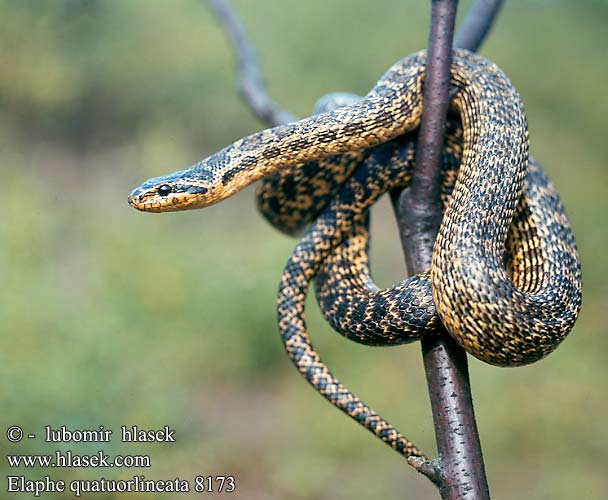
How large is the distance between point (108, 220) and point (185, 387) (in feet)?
7.45

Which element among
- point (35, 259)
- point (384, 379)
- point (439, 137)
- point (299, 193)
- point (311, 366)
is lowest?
point (311, 366)

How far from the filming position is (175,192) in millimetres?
1960

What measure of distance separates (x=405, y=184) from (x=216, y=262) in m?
4.56

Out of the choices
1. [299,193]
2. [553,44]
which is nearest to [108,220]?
[299,193]

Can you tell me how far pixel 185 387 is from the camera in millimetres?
5086

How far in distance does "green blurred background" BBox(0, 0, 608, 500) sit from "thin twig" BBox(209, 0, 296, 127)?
216 centimetres

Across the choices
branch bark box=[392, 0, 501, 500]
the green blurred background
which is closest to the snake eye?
branch bark box=[392, 0, 501, 500]

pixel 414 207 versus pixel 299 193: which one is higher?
pixel 299 193

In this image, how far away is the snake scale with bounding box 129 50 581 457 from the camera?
1524 mm

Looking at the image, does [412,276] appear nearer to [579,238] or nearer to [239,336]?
[239,336]

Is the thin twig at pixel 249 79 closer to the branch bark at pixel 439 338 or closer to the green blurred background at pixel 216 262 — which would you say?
the branch bark at pixel 439 338

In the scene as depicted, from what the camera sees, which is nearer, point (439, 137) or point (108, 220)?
point (439, 137)

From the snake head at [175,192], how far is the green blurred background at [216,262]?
2.28 metres

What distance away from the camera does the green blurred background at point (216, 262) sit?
443 centimetres
